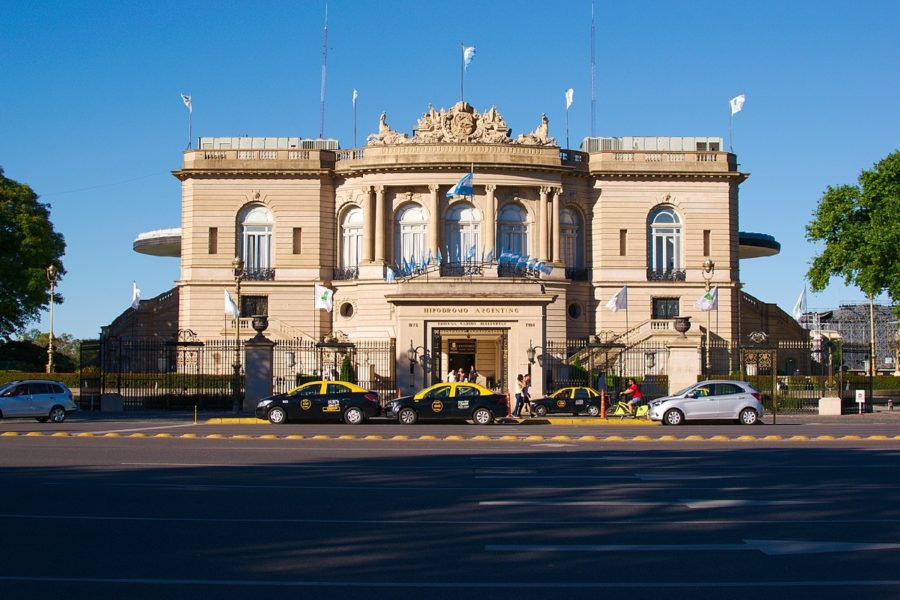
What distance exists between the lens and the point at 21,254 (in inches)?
2569

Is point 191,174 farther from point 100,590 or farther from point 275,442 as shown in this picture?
point 100,590

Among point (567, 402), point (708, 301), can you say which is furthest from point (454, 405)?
point (708, 301)

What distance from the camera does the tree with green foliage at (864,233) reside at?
5806 cm

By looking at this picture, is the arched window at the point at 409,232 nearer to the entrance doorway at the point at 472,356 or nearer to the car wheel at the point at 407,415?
the entrance doorway at the point at 472,356

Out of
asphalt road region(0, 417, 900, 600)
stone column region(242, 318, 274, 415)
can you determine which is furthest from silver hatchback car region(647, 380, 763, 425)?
stone column region(242, 318, 274, 415)

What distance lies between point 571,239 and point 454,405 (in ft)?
93.0

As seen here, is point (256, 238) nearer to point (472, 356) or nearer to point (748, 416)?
point (472, 356)

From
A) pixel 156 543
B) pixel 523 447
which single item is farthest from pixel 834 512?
pixel 523 447

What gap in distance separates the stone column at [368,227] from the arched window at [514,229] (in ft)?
22.8

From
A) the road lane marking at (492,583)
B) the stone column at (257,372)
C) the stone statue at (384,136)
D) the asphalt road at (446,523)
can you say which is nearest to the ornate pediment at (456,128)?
the stone statue at (384,136)

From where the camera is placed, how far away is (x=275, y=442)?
2761cm

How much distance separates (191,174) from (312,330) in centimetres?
1090

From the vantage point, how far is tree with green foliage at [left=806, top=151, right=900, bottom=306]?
58062mm

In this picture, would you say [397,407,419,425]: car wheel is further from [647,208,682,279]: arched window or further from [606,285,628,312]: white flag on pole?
[647,208,682,279]: arched window
